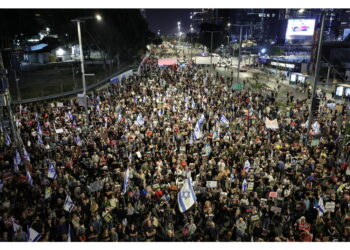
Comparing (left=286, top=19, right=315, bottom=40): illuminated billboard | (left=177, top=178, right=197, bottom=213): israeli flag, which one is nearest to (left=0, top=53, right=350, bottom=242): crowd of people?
(left=177, top=178, right=197, bottom=213): israeli flag

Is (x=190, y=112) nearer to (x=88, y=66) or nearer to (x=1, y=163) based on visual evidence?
(x=1, y=163)

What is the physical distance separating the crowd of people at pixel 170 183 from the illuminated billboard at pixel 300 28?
5089 centimetres

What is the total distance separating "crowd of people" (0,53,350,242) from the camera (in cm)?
912

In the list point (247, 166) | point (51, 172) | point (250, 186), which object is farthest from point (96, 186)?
point (247, 166)

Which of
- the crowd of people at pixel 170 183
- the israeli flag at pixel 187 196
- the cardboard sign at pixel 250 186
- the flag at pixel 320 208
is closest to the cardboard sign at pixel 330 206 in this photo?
the crowd of people at pixel 170 183

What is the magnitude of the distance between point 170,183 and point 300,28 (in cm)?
6225

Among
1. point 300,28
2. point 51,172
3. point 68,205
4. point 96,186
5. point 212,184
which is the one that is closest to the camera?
point 68,205

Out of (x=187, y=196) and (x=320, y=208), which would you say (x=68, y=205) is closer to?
(x=187, y=196)

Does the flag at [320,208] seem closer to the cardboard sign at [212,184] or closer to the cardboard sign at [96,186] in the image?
the cardboard sign at [212,184]

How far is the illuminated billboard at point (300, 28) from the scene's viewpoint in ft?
202

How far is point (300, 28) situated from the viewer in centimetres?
6288

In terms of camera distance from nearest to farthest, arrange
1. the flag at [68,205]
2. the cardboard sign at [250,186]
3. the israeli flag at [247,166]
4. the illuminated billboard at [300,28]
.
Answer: the flag at [68,205] → the cardboard sign at [250,186] → the israeli flag at [247,166] → the illuminated billboard at [300,28]

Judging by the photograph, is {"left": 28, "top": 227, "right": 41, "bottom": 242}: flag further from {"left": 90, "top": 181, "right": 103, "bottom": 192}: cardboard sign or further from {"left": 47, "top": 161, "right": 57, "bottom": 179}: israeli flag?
{"left": 47, "top": 161, "right": 57, "bottom": 179}: israeli flag

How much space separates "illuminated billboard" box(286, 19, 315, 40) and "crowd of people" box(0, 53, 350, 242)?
5089 centimetres
